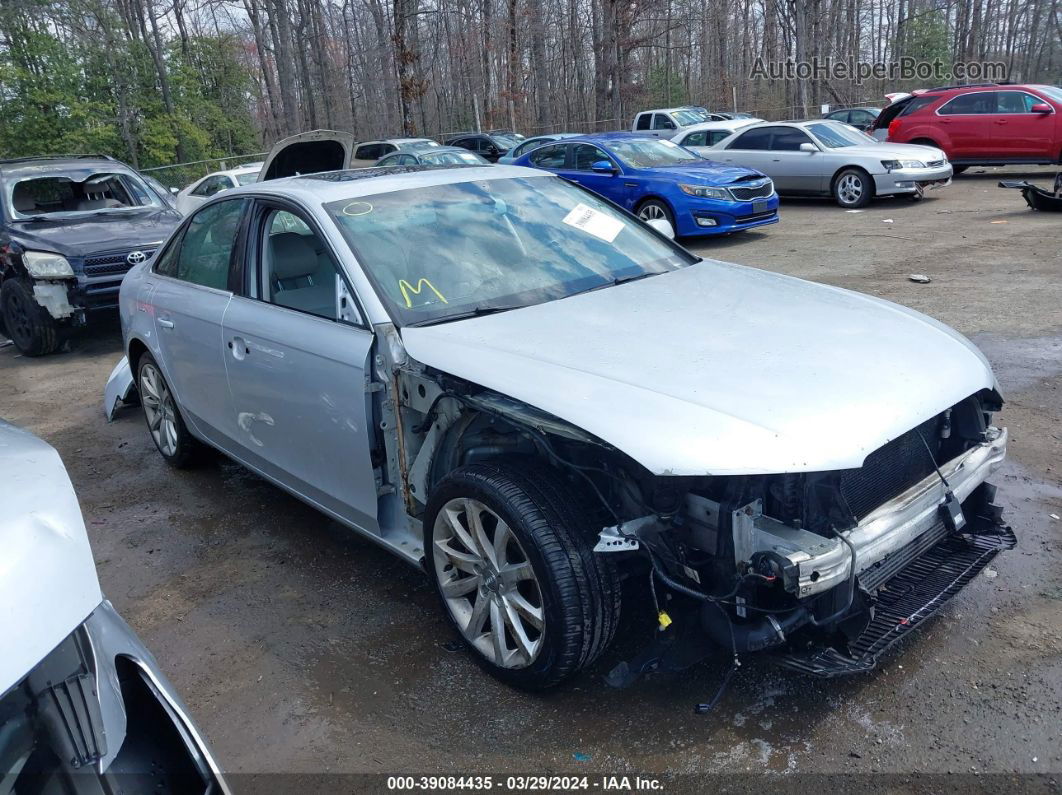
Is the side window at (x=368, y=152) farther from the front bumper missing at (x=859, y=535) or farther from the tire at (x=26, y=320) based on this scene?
the front bumper missing at (x=859, y=535)

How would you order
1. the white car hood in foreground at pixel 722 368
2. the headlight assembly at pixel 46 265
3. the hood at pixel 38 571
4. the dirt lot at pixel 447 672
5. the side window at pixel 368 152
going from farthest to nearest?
1. the side window at pixel 368 152
2. the headlight assembly at pixel 46 265
3. the dirt lot at pixel 447 672
4. the white car hood in foreground at pixel 722 368
5. the hood at pixel 38 571

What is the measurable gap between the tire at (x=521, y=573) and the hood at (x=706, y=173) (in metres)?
9.75

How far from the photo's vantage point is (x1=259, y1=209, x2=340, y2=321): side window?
3990 mm

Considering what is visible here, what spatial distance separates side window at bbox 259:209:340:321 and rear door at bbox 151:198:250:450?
22 cm

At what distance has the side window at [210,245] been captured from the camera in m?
4.36

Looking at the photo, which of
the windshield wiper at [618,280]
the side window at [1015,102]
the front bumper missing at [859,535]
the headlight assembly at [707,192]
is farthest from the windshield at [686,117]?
the front bumper missing at [859,535]

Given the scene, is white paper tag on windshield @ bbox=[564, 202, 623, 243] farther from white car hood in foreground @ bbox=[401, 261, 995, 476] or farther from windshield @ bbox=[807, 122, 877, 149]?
windshield @ bbox=[807, 122, 877, 149]

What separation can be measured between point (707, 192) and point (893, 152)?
4.07m

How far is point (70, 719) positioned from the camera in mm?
1627

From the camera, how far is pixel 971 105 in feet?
51.2

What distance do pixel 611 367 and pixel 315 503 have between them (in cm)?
170

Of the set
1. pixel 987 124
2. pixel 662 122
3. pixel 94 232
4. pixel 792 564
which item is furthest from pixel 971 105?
pixel 792 564

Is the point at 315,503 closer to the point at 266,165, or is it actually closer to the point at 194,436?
the point at 194,436

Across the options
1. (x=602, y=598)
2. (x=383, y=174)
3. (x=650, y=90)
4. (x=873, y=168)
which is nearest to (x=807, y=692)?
(x=602, y=598)
